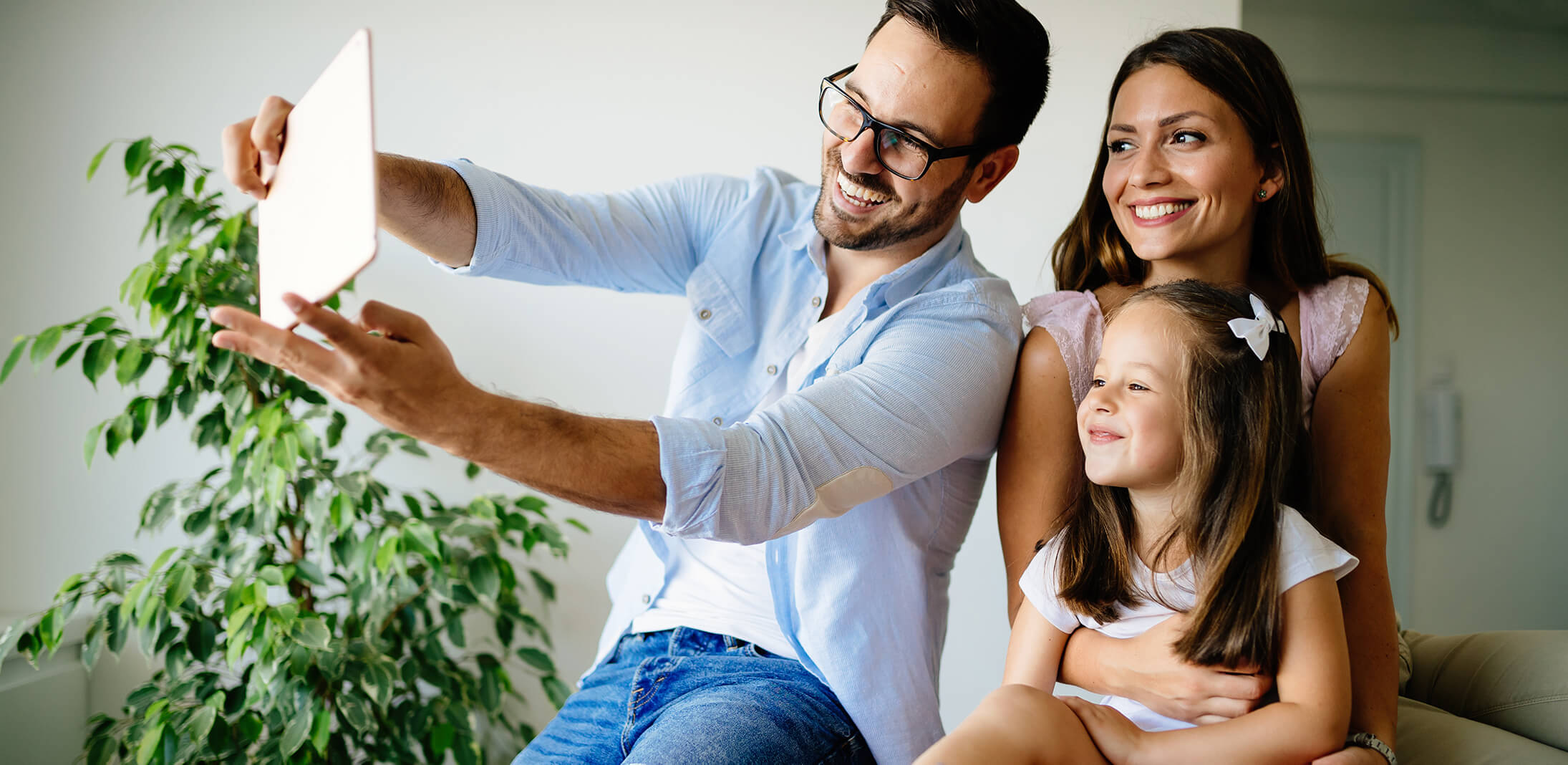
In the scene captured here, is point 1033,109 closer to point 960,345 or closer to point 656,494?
point 960,345

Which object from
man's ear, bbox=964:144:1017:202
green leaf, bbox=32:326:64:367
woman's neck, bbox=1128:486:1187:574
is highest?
man's ear, bbox=964:144:1017:202

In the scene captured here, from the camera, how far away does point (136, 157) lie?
1.83 m

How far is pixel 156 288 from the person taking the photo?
179cm

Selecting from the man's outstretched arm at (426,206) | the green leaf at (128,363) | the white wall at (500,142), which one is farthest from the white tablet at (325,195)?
the white wall at (500,142)

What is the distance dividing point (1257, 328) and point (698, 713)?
810mm

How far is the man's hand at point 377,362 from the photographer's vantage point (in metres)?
0.69

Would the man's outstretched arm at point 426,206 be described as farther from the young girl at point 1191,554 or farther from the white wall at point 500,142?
the white wall at point 500,142

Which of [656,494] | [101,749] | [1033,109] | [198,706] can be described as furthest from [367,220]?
[101,749]

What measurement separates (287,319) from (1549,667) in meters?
1.64

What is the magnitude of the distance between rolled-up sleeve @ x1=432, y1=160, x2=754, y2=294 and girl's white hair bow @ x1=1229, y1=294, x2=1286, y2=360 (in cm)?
73

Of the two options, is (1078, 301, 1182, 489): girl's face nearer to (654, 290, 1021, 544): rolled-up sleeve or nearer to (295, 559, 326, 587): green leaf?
(654, 290, 1021, 544): rolled-up sleeve

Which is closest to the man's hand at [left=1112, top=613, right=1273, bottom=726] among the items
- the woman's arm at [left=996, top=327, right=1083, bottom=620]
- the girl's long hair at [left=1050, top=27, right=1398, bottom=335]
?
the woman's arm at [left=996, top=327, right=1083, bottom=620]

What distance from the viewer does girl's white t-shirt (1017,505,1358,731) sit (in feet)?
3.78

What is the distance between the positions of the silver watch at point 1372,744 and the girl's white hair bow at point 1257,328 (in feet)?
1.50
